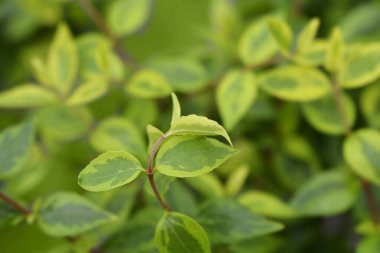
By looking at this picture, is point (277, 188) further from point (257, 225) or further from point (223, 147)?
point (223, 147)

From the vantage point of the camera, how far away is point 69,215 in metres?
0.62

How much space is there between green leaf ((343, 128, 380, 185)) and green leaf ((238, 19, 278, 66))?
0.16m

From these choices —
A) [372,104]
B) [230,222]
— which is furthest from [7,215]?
[372,104]

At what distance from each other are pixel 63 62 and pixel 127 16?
137 millimetres

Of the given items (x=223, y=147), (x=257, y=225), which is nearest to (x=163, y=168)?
(x=223, y=147)

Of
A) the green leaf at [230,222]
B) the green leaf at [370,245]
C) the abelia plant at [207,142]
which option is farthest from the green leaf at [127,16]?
the green leaf at [370,245]

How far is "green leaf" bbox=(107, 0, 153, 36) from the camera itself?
0.87 m

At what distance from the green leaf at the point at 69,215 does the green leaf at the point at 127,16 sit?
315mm

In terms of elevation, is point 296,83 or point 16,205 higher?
point 296,83

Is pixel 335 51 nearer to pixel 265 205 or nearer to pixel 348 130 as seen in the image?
pixel 348 130

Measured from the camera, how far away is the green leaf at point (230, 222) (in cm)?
61

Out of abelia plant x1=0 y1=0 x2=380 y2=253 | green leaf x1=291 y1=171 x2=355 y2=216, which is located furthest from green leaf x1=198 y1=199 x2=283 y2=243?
green leaf x1=291 y1=171 x2=355 y2=216

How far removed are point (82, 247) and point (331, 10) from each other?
611 millimetres

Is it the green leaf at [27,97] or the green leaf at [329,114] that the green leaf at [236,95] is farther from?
the green leaf at [27,97]
